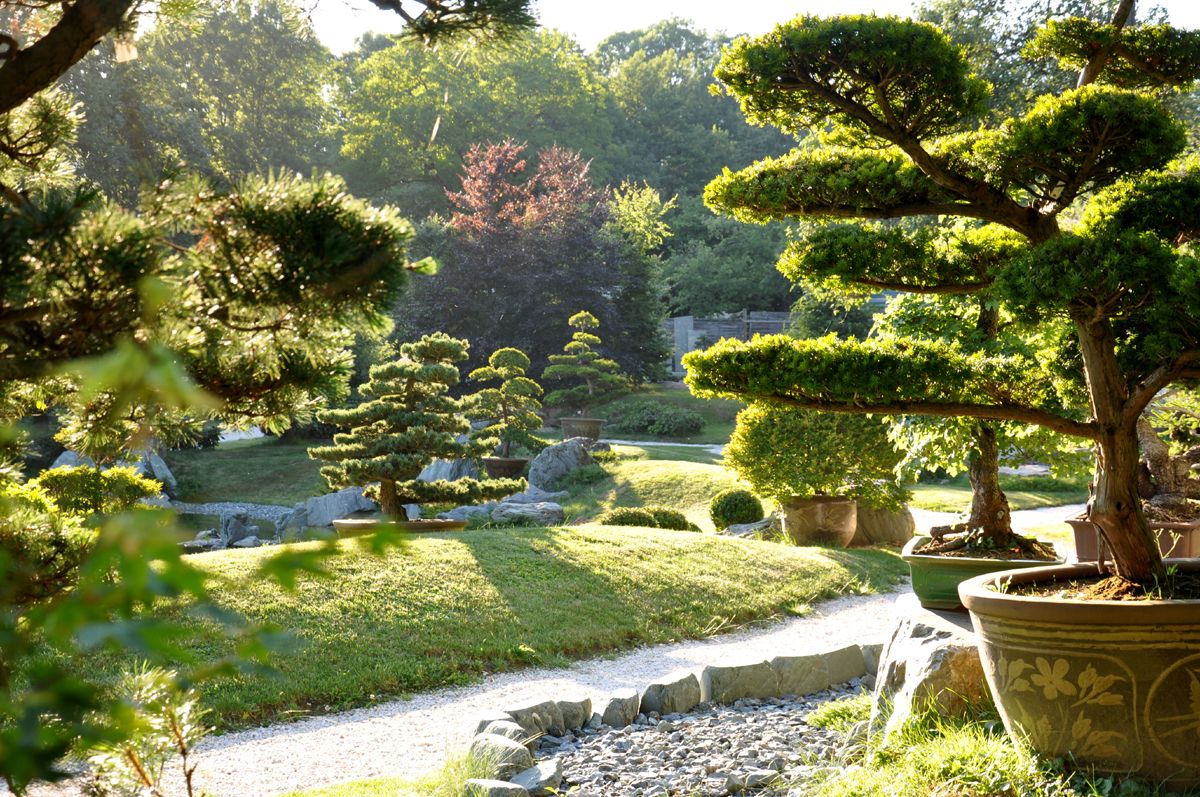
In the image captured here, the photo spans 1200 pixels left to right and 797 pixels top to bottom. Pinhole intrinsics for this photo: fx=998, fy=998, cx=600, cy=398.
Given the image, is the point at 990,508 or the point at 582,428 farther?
the point at 582,428

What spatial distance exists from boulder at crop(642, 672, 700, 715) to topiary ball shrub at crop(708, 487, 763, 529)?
752cm

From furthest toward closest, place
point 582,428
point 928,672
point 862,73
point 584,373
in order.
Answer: point 584,373, point 582,428, point 928,672, point 862,73

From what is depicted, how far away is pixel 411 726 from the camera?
527 centimetres

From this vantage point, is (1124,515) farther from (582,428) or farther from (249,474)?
(249,474)

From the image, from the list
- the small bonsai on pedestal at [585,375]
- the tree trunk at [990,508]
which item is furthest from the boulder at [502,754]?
the small bonsai on pedestal at [585,375]

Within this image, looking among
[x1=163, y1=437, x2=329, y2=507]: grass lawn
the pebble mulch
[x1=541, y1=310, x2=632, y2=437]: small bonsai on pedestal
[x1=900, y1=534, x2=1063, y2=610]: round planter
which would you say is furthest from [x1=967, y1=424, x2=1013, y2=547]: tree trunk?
[x1=541, y1=310, x2=632, y2=437]: small bonsai on pedestal

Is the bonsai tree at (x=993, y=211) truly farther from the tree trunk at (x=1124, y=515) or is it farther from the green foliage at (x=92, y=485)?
the green foliage at (x=92, y=485)

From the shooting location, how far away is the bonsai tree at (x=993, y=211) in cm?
344

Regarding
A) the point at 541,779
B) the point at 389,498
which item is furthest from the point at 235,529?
the point at 541,779

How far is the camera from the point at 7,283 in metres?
1.71

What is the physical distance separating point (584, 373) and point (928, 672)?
60.4 feet

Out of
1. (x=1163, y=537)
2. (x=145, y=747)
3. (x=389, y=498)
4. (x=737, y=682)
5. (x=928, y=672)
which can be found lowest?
(x=737, y=682)

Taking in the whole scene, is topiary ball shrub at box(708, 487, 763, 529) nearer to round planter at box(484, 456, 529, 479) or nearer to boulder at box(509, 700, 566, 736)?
round planter at box(484, 456, 529, 479)

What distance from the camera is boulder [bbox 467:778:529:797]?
12.2 ft
